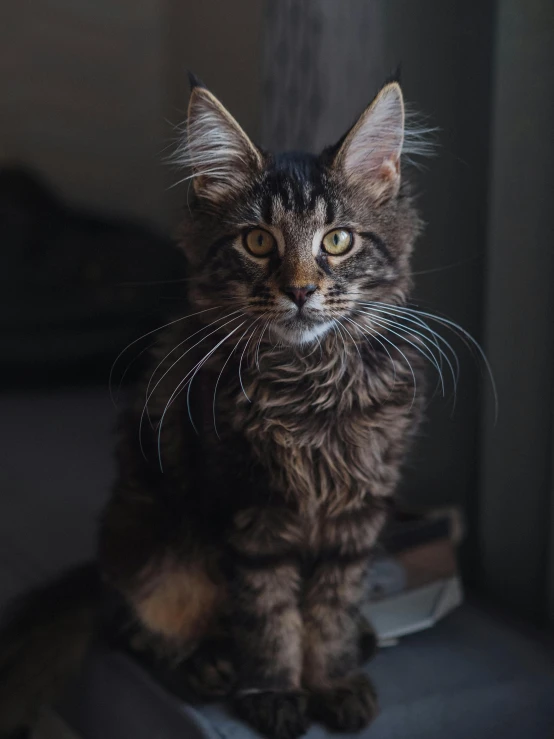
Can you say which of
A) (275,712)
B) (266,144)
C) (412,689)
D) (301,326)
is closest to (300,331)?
(301,326)

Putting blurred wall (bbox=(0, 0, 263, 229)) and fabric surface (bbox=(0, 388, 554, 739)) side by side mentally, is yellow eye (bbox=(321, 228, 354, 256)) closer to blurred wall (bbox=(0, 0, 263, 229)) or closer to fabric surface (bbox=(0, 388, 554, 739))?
fabric surface (bbox=(0, 388, 554, 739))

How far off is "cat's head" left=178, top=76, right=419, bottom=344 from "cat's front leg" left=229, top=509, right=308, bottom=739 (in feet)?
0.87

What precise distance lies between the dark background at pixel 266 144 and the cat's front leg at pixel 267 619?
0.46 metres

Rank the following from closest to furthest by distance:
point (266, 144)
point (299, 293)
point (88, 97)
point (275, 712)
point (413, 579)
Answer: point (299, 293)
point (275, 712)
point (413, 579)
point (266, 144)
point (88, 97)

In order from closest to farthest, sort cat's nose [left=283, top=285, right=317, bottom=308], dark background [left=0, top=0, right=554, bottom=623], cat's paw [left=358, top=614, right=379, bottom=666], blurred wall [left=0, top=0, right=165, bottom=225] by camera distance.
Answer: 1. cat's nose [left=283, top=285, right=317, bottom=308]
2. cat's paw [left=358, top=614, right=379, bottom=666]
3. dark background [left=0, top=0, right=554, bottom=623]
4. blurred wall [left=0, top=0, right=165, bottom=225]

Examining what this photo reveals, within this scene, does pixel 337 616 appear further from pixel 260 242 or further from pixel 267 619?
pixel 260 242

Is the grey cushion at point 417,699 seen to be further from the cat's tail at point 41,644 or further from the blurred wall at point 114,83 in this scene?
the blurred wall at point 114,83

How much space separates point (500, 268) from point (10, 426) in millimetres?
1402

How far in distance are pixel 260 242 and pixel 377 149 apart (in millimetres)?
205

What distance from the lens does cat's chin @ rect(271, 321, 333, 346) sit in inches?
37.4

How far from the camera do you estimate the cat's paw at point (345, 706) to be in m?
1.05

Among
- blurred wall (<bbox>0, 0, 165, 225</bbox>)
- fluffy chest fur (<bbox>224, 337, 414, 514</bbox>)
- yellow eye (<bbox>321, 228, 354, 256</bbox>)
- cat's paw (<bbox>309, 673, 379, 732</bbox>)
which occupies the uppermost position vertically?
blurred wall (<bbox>0, 0, 165, 225</bbox>)

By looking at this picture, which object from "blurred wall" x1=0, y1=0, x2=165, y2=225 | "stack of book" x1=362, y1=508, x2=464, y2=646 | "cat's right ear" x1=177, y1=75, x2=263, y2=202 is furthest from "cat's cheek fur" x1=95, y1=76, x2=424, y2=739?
"blurred wall" x1=0, y1=0, x2=165, y2=225

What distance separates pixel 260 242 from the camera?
100 centimetres
